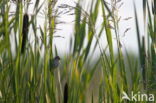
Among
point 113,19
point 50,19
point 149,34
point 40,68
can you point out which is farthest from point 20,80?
point 149,34

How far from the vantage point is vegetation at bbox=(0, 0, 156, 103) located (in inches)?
55.5

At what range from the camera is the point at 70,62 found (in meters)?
1.57

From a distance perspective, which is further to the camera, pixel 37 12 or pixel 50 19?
pixel 37 12

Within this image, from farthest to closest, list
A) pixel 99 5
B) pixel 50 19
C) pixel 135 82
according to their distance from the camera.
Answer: pixel 99 5, pixel 135 82, pixel 50 19

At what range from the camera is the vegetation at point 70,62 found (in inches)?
55.5

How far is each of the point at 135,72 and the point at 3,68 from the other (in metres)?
0.59

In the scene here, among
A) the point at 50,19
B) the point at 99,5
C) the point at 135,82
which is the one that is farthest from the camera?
the point at 99,5

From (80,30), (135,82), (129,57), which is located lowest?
(135,82)

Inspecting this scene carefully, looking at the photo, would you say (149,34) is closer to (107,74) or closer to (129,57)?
(129,57)

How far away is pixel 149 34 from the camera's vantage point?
1.50 metres

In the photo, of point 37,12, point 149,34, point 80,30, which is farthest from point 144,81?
point 37,12

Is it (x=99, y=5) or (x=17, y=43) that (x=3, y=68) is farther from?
(x=99, y=5)

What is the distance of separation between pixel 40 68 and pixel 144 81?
461 mm

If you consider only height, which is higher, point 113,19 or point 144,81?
point 113,19
